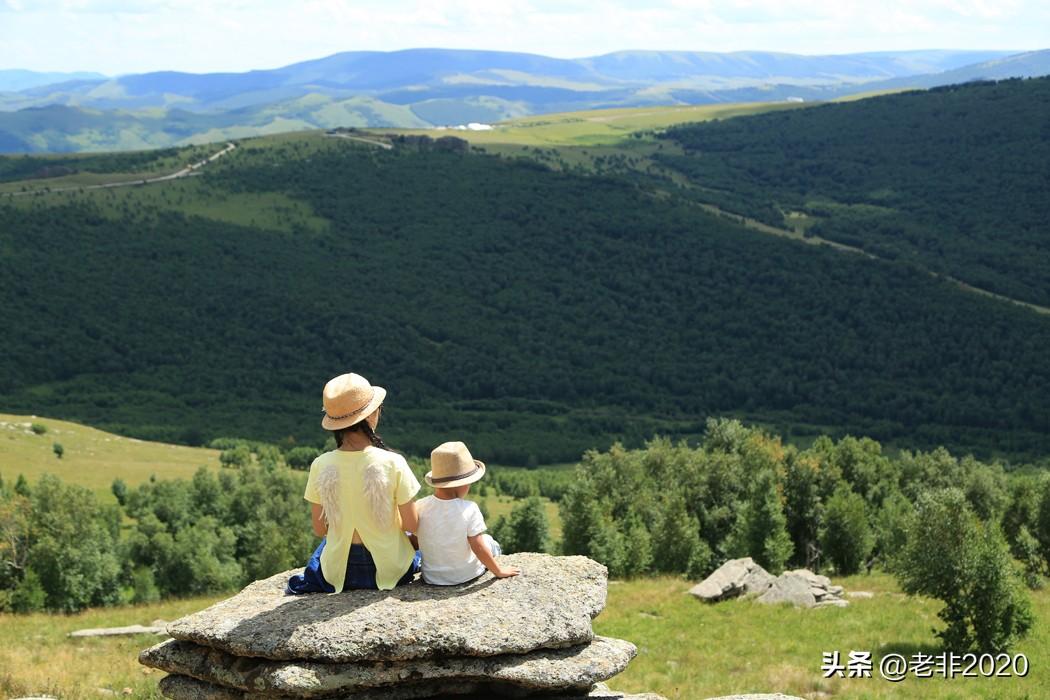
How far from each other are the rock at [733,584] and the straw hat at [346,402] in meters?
28.5

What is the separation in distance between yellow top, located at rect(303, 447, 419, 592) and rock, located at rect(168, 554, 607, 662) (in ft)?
1.57

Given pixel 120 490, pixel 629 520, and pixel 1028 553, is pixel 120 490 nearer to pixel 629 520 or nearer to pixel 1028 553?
pixel 629 520

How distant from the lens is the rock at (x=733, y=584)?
39562mm

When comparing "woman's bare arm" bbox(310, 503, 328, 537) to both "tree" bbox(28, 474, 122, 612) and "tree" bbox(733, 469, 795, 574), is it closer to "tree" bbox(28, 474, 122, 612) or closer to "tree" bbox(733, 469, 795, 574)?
"tree" bbox(733, 469, 795, 574)

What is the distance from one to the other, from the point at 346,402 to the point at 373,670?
12.0ft

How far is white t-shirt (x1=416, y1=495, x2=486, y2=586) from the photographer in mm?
14594

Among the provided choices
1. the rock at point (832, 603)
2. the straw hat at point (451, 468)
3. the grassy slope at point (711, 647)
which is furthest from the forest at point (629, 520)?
the straw hat at point (451, 468)

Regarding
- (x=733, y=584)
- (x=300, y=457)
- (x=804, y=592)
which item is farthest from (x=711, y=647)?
(x=300, y=457)

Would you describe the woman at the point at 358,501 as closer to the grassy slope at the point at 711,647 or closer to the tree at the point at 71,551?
the grassy slope at the point at 711,647

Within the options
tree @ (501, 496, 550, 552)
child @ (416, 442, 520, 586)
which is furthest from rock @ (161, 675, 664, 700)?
tree @ (501, 496, 550, 552)

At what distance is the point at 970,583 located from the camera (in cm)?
2870

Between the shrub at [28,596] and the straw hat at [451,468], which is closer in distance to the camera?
the straw hat at [451,468]

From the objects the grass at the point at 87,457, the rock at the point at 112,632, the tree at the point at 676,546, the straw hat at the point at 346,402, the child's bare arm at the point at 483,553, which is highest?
the straw hat at the point at 346,402

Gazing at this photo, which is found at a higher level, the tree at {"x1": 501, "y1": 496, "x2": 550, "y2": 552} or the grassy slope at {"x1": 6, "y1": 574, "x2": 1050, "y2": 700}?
the grassy slope at {"x1": 6, "y1": 574, "x2": 1050, "y2": 700}
